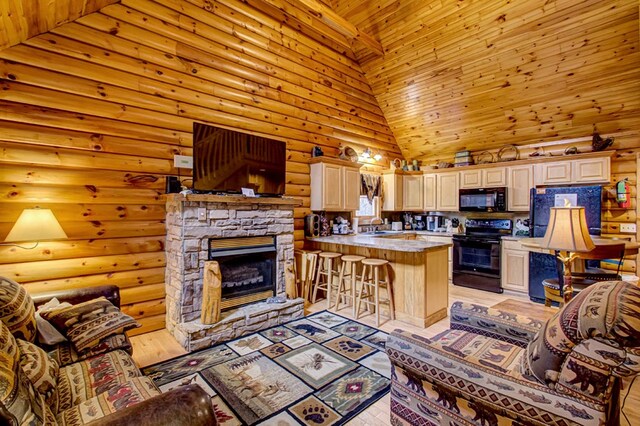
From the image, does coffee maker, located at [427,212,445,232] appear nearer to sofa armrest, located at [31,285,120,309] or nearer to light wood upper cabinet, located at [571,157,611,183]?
light wood upper cabinet, located at [571,157,611,183]

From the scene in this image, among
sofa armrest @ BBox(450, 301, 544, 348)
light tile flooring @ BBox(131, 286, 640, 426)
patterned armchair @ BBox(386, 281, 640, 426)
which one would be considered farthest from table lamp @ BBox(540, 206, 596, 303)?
light tile flooring @ BBox(131, 286, 640, 426)

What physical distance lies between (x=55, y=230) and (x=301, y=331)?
8.16 ft

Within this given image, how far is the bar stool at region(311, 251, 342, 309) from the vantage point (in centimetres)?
416

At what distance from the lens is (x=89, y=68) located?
115 inches

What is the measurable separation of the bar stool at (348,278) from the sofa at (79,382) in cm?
245

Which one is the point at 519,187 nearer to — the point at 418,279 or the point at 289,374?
the point at 418,279

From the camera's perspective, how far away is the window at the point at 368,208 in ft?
20.1

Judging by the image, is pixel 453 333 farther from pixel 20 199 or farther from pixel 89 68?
pixel 89 68

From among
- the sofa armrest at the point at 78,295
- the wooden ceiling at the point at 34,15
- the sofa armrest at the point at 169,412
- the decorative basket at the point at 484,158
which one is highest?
the wooden ceiling at the point at 34,15

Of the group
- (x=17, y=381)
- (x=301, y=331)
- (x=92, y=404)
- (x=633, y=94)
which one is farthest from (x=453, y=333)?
(x=633, y=94)

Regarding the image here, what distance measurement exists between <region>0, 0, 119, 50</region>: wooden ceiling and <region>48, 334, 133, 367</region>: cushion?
2.34 m

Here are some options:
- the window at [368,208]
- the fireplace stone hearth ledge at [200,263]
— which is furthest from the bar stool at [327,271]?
the window at [368,208]

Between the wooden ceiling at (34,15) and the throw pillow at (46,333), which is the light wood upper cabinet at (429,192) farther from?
the throw pillow at (46,333)

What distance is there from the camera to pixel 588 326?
1149 mm
